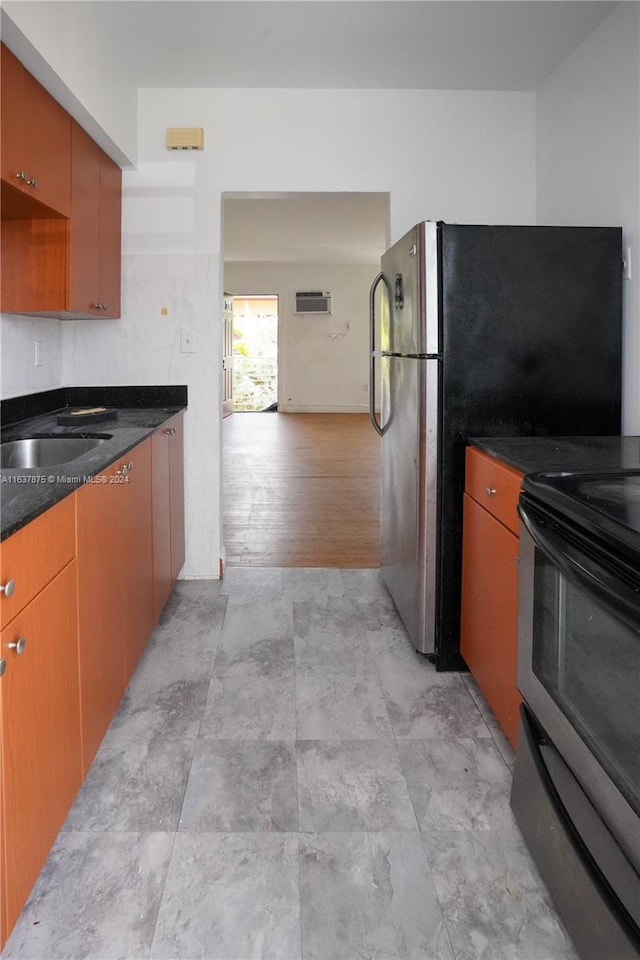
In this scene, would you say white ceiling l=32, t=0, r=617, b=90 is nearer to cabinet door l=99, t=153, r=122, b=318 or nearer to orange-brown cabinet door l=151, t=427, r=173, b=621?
cabinet door l=99, t=153, r=122, b=318


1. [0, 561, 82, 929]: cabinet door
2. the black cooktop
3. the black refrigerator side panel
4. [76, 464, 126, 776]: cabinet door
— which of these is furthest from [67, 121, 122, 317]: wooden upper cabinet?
the black cooktop

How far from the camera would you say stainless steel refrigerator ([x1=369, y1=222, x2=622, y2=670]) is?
231 centimetres

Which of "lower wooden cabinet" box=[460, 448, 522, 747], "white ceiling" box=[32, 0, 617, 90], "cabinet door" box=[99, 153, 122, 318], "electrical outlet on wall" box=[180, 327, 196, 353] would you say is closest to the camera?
"lower wooden cabinet" box=[460, 448, 522, 747]

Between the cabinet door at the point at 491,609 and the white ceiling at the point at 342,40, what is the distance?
177 cm

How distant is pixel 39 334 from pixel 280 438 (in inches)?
229

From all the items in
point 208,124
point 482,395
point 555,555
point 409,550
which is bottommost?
point 409,550

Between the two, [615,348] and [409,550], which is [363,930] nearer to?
[409,550]

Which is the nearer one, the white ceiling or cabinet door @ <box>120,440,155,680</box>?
cabinet door @ <box>120,440,155,680</box>

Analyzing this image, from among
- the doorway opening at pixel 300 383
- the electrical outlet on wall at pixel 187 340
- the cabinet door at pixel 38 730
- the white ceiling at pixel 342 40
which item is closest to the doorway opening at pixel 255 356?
the doorway opening at pixel 300 383

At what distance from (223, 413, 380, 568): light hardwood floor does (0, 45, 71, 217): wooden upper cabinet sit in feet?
6.77

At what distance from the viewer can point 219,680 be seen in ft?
7.79

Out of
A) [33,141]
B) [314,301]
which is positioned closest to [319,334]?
[314,301]

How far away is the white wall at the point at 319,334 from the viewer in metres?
11.6

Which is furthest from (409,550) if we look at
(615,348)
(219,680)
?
(615,348)
